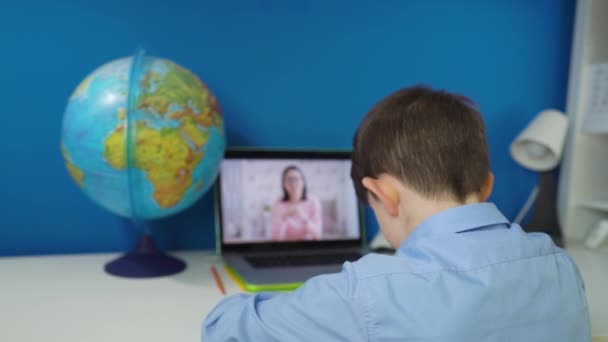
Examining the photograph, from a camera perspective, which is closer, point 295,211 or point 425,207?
point 425,207

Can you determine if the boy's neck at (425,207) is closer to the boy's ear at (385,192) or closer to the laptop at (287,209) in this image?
the boy's ear at (385,192)

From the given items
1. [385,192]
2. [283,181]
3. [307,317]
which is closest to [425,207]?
[385,192]

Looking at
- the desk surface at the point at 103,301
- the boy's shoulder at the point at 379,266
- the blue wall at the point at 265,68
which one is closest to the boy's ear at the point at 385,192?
the boy's shoulder at the point at 379,266

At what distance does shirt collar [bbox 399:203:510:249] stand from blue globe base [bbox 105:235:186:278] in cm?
55

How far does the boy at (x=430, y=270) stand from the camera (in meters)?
0.51

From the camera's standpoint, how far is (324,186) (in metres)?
1.18

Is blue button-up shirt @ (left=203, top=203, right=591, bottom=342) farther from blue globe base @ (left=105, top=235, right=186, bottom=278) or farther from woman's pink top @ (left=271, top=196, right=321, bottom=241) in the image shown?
woman's pink top @ (left=271, top=196, right=321, bottom=241)

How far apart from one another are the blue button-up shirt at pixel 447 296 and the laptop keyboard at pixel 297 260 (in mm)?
402

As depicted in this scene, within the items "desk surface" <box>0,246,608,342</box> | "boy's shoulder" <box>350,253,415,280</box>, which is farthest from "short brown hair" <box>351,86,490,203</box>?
"desk surface" <box>0,246,608,342</box>

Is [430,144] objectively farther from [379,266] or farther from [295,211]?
[295,211]

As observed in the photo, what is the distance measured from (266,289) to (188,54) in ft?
2.05

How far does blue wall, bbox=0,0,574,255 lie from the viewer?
1070 millimetres

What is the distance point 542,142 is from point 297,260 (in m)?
0.72

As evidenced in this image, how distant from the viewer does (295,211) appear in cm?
114
